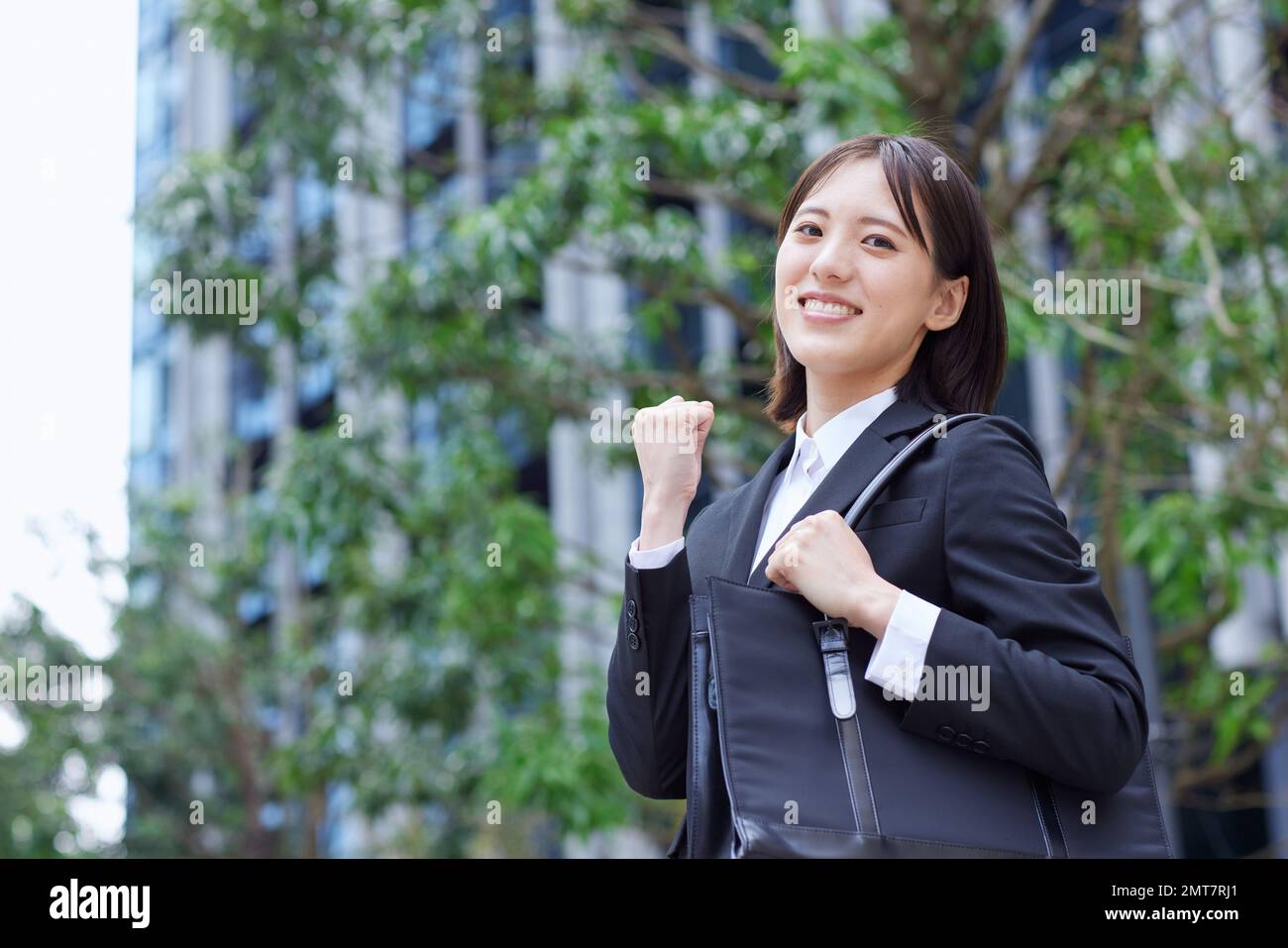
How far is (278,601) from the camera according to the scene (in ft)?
67.3

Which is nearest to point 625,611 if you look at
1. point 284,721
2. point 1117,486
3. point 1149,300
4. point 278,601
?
point 1117,486

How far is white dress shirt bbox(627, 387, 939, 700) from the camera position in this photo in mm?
1813

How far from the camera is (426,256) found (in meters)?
8.93

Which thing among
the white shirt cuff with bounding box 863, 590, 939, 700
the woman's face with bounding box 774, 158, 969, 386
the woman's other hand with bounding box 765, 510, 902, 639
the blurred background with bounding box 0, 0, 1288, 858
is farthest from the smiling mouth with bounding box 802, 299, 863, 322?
the blurred background with bounding box 0, 0, 1288, 858

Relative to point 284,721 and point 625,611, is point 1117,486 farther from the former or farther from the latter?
point 284,721

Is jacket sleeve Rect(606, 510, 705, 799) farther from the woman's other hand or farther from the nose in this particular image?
the nose

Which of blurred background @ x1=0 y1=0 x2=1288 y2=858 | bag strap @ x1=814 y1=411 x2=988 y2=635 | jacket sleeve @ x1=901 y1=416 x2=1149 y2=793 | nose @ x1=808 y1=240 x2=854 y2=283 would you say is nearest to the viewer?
jacket sleeve @ x1=901 y1=416 x2=1149 y2=793

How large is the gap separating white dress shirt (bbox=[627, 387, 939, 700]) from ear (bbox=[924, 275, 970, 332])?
0.11 metres

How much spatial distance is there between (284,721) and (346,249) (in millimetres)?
9282

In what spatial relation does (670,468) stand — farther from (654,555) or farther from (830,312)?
(830,312)

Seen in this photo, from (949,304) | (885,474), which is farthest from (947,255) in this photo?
(885,474)

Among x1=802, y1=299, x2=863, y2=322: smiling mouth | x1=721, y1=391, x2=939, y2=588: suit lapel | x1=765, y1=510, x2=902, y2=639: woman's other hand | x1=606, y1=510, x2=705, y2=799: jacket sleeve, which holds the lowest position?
x1=606, y1=510, x2=705, y2=799: jacket sleeve

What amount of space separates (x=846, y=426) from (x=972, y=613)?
13.1 inches
